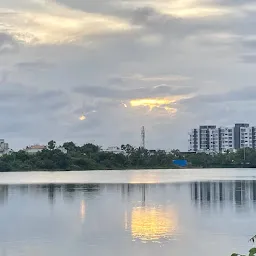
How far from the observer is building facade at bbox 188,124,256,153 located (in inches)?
6663

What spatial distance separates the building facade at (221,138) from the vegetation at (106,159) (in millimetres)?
48385

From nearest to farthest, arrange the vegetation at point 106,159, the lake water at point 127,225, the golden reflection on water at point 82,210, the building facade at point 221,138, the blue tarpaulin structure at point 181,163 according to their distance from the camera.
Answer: the lake water at point 127,225 < the golden reflection on water at point 82,210 < the vegetation at point 106,159 < the blue tarpaulin structure at point 181,163 < the building facade at point 221,138

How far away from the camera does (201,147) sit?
6949 inches

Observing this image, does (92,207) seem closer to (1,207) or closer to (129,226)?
(1,207)

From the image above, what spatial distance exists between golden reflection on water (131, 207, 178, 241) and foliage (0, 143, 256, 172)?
209 feet

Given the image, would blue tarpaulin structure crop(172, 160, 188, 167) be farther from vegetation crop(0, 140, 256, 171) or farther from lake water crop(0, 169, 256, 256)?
lake water crop(0, 169, 256, 256)

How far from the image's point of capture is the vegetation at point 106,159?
9394 cm

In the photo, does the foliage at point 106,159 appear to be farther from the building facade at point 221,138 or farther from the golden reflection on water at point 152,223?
the golden reflection on water at point 152,223

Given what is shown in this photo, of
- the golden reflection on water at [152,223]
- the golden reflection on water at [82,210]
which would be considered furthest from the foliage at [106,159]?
the golden reflection on water at [152,223]

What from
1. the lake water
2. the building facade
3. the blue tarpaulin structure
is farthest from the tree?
the building facade

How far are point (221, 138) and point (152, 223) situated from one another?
15388 cm

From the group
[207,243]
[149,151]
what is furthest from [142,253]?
[149,151]

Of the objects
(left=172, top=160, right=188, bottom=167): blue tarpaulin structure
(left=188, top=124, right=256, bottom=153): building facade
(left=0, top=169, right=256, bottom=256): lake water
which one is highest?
(left=188, top=124, right=256, bottom=153): building facade

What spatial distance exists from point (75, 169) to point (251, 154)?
33.1 m
